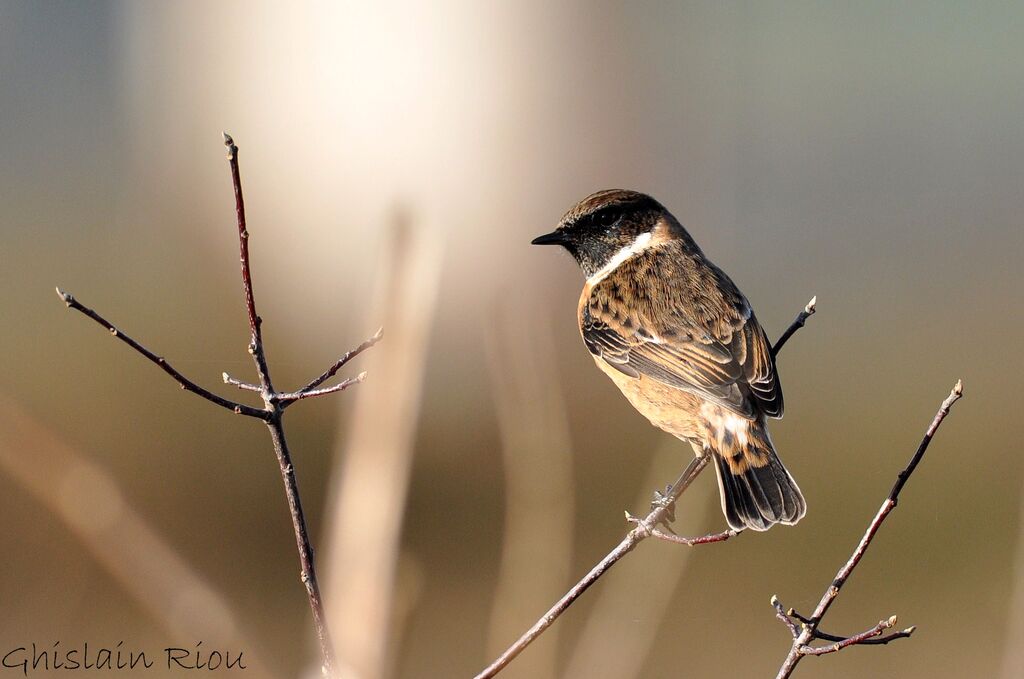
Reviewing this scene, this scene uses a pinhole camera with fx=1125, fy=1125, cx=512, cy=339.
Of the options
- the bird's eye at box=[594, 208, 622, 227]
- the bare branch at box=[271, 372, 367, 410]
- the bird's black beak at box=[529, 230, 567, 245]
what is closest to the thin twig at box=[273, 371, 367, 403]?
the bare branch at box=[271, 372, 367, 410]

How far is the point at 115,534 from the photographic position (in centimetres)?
248

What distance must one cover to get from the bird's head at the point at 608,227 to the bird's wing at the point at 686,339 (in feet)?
0.32

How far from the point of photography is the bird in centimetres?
310

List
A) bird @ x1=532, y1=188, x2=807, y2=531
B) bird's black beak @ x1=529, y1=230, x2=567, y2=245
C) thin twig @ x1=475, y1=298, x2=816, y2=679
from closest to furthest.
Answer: thin twig @ x1=475, y1=298, x2=816, y2=679
bird's black beak @ x1=529, y1=230, x2=567, y2=245
bird @ x1=532, y1=188, x2=807, y2=531

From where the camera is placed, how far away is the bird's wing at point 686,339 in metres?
3.11

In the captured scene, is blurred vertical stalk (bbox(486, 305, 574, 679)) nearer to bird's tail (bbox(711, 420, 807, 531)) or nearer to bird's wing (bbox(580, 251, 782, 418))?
bird's wing (bbox(580, 251, 782, 418))

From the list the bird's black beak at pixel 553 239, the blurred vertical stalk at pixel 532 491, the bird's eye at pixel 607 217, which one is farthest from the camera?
the bird's eye at pixel 607 217

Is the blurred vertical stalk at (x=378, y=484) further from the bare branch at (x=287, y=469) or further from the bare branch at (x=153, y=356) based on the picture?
the bare branch at (x=153, y=356)

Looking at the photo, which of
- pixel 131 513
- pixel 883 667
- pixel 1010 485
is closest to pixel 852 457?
pixel 1010 485

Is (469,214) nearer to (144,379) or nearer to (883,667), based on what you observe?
(144,379)

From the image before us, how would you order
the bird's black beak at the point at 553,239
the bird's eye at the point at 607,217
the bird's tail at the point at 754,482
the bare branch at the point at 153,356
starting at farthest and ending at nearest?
the bird's eye at the point at 607,217 → the bird's tail at the point at 754,482 → the bird's black beak at the point at 553,239 → the bare branch at the point at 153,356

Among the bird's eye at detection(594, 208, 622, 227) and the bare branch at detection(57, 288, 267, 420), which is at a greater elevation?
the bird's eye at detection(594, 208, 622, 227)

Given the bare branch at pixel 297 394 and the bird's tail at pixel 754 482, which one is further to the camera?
the bird's tail at pixel 754 482

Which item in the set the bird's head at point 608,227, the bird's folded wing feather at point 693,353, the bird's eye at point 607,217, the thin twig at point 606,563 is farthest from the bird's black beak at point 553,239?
the thin twig at point 606,563
